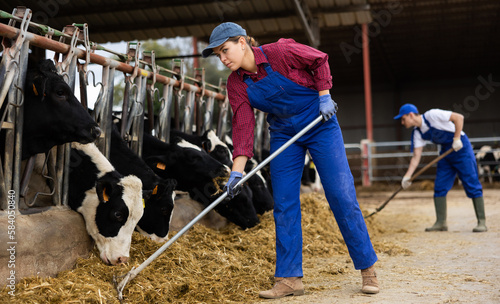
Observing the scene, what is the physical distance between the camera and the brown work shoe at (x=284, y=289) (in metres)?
3.50

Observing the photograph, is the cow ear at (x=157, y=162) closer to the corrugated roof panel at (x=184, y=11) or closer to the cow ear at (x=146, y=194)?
the cow ear at (x=146, y=194)

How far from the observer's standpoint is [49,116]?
3998 mm

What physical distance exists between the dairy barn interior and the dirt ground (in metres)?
1.82

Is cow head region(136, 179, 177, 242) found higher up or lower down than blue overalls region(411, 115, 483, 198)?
lower down

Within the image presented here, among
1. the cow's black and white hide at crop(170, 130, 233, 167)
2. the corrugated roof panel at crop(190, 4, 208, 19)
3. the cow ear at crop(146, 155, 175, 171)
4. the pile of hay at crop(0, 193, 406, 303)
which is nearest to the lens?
the pile of hay at crop(0, 193, 406, 303)

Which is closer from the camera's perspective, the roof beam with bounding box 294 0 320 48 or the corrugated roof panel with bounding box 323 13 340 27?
the roof beam with bounding box 294 0 320 48

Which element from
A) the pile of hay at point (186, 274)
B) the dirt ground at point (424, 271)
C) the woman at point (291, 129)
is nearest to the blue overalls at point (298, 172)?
the woman at point (291, 129)

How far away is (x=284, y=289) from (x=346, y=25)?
10400 mm

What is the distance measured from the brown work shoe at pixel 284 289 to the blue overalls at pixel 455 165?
404 cm

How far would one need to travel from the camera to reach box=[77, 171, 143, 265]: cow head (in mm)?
3996

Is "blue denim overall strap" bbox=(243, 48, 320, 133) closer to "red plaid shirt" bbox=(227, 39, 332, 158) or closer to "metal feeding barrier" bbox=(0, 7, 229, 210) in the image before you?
"red plaid shirt" bbox=(227, 39, 332, 158)

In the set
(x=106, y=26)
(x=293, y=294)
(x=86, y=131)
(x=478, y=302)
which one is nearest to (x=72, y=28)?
(x=86, y=131)

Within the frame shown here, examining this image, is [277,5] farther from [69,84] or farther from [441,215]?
[69,84]

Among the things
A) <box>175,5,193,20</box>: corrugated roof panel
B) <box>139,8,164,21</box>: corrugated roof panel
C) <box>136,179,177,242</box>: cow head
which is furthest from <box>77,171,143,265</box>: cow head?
<box>139,8,164,21</box>: corrugated roof panel
